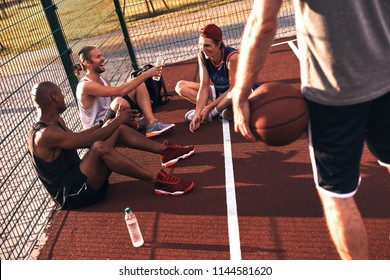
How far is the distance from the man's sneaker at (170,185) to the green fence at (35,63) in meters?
1.23

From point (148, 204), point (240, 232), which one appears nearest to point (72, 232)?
point (148, 204)

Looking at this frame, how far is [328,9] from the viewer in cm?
225

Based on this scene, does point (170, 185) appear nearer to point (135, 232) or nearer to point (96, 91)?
point (135, 232)

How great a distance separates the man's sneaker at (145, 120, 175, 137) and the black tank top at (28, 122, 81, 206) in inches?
64.8

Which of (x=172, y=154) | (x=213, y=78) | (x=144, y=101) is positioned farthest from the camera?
(x=144, y=101)

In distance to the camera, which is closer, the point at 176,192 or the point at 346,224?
the point at 346,224

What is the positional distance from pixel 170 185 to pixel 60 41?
282 centimetres

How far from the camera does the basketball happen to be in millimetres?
2686

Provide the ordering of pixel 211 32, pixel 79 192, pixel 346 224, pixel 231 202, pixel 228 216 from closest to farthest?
pixel 346 224, pixel 228 216, pixel 231 202, pixel 79 192, pixel 211 32

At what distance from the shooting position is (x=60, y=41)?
6.09m

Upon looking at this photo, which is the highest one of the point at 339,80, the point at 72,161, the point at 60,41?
the point at 339,80

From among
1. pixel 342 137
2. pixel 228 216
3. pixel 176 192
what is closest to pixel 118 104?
pixel 176 192

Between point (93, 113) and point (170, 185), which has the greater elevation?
point (93, 113)

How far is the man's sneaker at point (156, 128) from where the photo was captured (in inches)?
239
